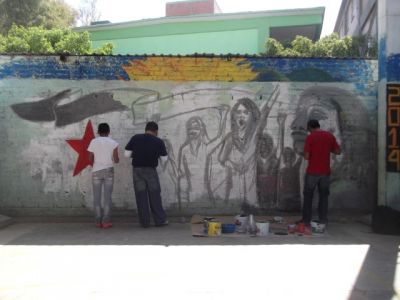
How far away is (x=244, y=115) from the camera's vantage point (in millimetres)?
8625

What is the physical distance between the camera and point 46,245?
22.5 feet

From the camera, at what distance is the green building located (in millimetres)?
20875

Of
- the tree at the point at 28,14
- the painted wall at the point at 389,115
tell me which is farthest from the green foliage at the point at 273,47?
the tree at the point at 28,14

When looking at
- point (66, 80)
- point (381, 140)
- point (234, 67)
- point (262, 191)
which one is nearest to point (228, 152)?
point (262, 191)

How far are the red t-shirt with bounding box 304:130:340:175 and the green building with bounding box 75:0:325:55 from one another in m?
13.0

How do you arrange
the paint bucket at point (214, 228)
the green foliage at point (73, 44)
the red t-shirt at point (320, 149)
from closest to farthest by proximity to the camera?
the paint bucket at point (214, 228)
the red t-shirt at point (320, 149)
the green foliage at point (73, 44)

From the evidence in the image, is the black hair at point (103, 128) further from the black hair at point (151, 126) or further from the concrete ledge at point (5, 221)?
the concrete ledge at point (5, 221)

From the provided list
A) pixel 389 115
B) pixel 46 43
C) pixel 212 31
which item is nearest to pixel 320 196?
pixel 389 115

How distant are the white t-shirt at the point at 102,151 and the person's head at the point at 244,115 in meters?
2.09
